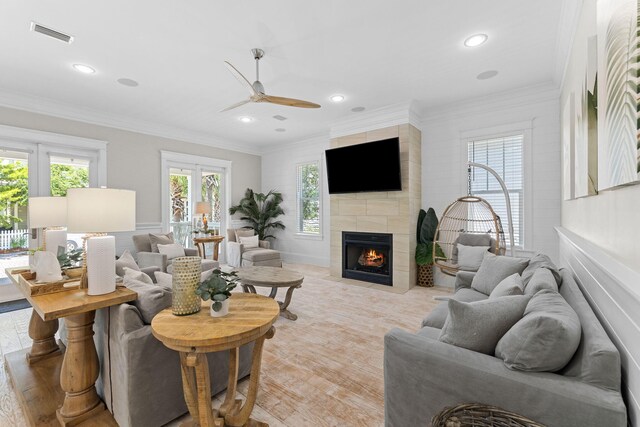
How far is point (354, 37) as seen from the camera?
9.07 feet

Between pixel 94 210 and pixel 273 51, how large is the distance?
2.25m

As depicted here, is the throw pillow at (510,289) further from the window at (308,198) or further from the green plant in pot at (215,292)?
the window at (308,198)

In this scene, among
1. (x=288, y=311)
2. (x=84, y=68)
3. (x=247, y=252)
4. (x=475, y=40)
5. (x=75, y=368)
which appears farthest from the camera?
(x=247, y=252)

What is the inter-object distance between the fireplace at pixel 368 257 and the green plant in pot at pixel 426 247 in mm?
458

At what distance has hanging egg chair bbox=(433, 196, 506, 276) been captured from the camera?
395 centimetres

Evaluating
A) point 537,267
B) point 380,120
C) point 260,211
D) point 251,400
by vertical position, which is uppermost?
point 380,120

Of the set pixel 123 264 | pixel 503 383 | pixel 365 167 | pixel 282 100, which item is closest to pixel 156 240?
pixel 123 264

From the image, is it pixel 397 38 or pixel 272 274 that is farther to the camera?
pixel 272 274

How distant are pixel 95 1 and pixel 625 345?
12.5 feet

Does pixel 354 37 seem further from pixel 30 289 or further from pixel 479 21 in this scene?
pixel 30 289

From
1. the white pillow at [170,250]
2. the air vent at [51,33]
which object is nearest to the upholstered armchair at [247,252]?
the white pillow at [170,250]

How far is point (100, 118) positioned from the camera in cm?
480

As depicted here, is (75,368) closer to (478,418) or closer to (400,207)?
(478,418)

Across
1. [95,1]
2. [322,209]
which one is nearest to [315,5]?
[95,1]
